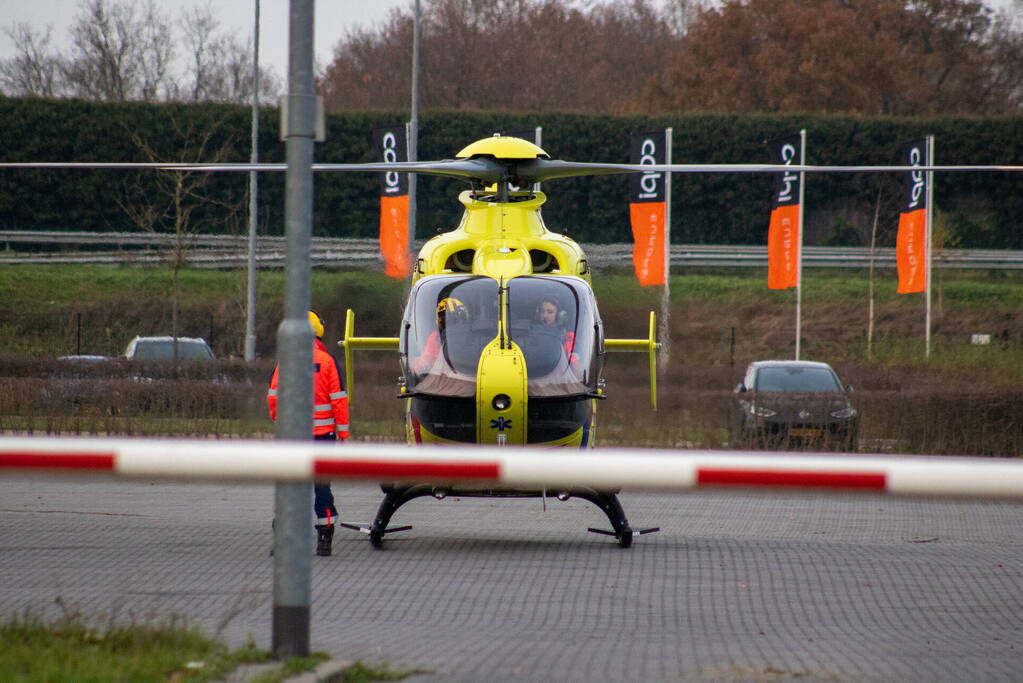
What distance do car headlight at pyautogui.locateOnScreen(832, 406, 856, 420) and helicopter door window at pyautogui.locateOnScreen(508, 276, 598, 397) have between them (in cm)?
864

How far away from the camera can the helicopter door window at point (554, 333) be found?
11.7m

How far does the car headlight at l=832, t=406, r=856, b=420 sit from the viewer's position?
2003 cm

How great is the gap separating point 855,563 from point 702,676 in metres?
4.52

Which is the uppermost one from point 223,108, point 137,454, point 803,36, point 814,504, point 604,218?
point 803,36

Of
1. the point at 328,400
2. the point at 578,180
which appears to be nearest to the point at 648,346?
the point at 328,400

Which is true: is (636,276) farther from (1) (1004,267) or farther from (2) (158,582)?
(2) (158,582)

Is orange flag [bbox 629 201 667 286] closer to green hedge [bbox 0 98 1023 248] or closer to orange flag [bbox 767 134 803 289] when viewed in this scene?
orange flag [bbox 767 134 803 289]

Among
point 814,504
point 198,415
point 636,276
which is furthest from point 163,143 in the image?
Answer: point 814,504

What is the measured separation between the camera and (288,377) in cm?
619

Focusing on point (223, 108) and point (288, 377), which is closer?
point (288, 377)

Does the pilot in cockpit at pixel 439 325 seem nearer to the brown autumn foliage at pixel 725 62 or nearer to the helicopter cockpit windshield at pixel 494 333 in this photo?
the helicopter cockpit windshield at pixel 494 333

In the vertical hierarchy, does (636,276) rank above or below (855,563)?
above

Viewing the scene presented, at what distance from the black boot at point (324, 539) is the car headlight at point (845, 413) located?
1109 centimetres

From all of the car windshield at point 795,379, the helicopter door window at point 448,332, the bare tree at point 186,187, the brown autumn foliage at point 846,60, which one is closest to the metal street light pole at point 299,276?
the helicopter door window at point 448,332
